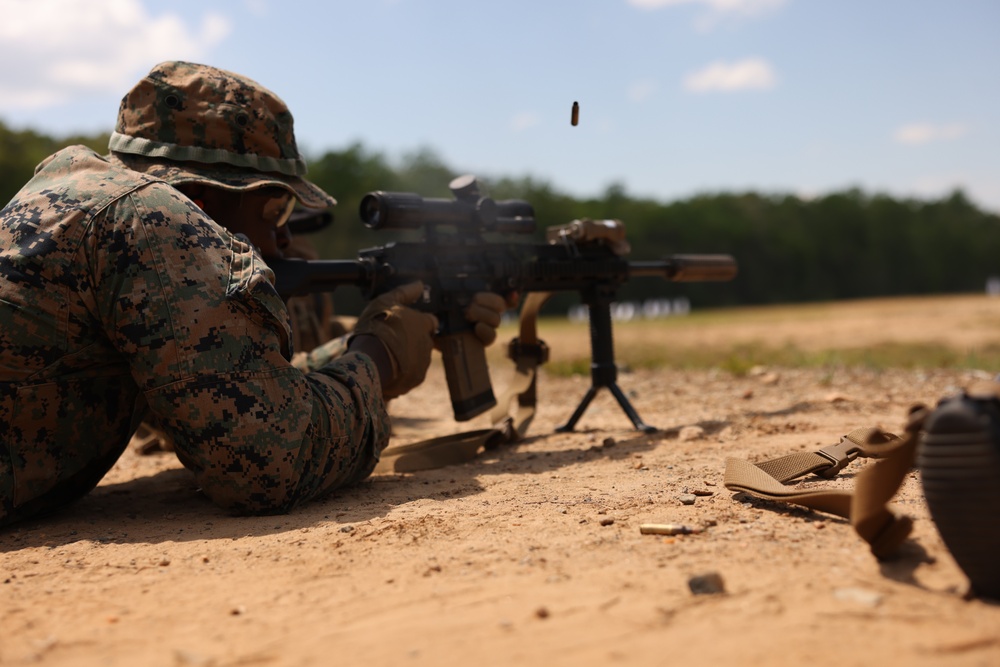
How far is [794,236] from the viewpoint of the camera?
2018 inches

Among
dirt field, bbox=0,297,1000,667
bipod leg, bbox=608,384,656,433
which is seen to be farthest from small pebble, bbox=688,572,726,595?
bipod leg, bbox=608,384,656,433

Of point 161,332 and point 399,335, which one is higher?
point 161,332

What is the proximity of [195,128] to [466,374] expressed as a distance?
189 cm

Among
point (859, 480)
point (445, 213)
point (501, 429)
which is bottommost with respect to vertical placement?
point (501, 429)

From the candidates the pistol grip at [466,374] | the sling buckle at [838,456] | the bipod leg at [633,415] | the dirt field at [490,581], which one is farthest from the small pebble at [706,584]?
the bipod leg at [633,415]

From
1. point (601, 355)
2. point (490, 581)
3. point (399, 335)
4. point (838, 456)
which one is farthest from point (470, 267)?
point (490, 581)

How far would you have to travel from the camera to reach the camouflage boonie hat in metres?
3.37

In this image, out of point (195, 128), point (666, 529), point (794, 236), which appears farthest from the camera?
point (794, 236)

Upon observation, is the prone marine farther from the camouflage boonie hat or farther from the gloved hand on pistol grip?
the gloved hand on pistol grip

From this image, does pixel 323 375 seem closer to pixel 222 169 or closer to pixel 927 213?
pixel 222 169

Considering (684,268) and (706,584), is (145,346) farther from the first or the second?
(684,268)

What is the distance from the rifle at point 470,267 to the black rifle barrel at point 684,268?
0.07 ft

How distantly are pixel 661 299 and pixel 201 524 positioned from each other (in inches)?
1544

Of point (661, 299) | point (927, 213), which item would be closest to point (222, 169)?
point (661, 299)
